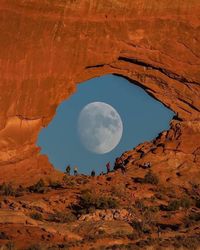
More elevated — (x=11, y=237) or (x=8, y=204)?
(x=8, y=204)

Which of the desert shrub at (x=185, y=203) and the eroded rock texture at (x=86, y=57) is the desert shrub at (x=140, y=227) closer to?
the desert shrub at (x=185, y=203)

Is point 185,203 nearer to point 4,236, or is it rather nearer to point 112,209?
point 112,209

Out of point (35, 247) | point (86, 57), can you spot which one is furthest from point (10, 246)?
point (86, 57)

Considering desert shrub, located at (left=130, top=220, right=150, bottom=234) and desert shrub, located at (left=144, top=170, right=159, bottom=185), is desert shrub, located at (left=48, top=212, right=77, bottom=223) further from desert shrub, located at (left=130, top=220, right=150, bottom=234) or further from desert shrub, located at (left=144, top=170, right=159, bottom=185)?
desert shrub, located at (left=144, top=170, right=159, bottom=185)

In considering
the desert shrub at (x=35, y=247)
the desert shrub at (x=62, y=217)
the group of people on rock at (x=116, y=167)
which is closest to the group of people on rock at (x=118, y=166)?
the group of people on rock at (x=116, y=167)

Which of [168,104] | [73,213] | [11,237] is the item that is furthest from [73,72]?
A: [11,237]

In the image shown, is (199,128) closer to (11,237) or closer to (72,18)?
(72,18)
